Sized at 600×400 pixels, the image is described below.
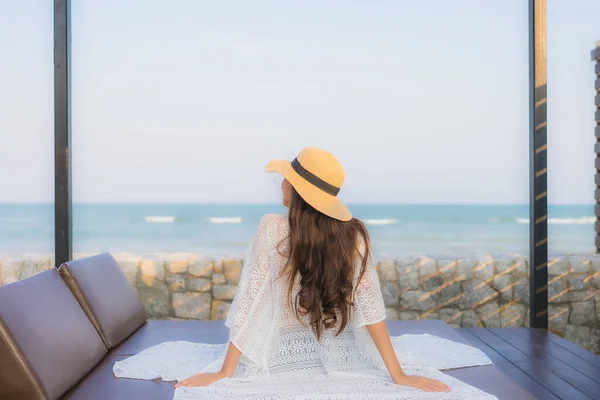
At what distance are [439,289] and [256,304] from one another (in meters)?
3.22

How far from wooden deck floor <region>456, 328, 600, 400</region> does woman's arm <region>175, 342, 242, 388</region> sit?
1.08 m

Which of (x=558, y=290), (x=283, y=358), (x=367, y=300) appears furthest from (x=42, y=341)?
(x=558, y=290)

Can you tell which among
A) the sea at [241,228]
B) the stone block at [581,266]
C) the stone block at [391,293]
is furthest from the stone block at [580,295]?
the sea at [241,228]

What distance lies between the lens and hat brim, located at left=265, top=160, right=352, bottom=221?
206 centimetres

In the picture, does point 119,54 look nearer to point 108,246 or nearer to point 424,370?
point 108,246

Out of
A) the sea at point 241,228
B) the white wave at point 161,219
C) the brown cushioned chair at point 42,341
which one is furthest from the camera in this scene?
the white wave at point 161,219

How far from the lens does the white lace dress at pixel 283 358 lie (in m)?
2.01

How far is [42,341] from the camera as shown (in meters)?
1.97

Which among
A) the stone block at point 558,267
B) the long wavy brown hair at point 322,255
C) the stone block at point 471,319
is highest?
the long wavy brown hair at point 322,255

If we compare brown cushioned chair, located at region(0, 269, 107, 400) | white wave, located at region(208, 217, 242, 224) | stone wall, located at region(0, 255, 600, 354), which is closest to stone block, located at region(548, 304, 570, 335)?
stone wall, located at region(0, 255, 600, 354)

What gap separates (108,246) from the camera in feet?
56.3

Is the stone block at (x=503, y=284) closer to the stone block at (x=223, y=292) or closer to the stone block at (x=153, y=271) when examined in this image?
the stone block at (x=223, y=292)

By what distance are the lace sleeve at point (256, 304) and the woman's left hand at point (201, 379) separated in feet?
0.41

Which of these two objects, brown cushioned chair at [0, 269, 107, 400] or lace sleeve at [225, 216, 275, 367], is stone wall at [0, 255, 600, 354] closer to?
brown cushioned chair at [0, 269, 107, 400]
